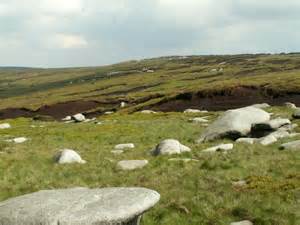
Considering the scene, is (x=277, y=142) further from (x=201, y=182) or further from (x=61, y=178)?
(x=61, y=178)

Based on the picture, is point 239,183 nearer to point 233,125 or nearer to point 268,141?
point 268,141

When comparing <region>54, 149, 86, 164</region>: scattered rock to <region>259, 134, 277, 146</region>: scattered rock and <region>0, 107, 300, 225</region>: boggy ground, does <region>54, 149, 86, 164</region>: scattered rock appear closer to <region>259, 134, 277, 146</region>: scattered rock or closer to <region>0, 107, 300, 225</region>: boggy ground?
<region>0, 107, 300, 225</region>: boggy ground

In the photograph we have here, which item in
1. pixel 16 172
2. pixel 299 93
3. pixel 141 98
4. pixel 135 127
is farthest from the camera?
pixel 141 98

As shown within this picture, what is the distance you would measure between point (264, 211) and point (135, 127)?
3702 centimetres

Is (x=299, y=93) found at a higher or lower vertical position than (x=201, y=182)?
lower

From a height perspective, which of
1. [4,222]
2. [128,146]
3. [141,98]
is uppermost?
[4,222]

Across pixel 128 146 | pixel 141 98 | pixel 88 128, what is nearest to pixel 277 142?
pixel 128 146

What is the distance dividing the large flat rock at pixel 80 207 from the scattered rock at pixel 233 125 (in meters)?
24.6

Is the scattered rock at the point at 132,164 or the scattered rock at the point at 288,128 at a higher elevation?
the scattered rock at the point at 132,164

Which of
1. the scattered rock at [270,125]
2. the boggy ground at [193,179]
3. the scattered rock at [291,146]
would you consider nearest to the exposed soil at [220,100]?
the scattered rock at [270,125]

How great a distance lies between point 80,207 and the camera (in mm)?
16031

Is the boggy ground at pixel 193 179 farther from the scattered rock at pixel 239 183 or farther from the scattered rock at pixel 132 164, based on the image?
the scattered rock at pixel 132 164

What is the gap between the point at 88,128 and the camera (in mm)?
60375

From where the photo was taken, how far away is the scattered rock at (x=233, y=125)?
136ft
